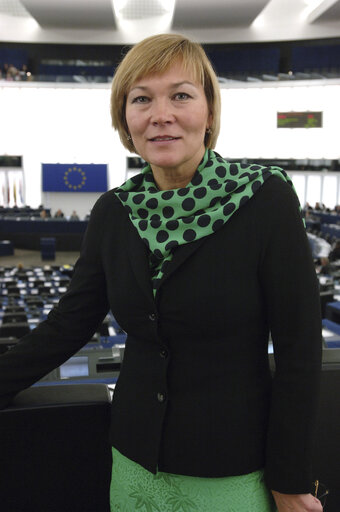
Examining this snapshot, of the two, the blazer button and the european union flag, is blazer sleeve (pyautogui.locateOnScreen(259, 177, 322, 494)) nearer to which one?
the blazer button

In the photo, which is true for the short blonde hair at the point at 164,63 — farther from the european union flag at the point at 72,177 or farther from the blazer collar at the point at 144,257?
the european union flag at the point at 72,177

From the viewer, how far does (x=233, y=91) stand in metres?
25.9

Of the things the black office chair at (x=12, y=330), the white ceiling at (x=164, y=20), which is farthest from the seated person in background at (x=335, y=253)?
the white ceiling at (x=164, y=20)

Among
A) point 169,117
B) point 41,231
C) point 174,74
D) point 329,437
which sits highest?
point 174,74

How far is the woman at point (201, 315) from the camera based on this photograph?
1137mm

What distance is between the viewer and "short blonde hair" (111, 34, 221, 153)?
1198mm

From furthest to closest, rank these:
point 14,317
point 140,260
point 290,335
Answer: point 14,317 → point 140,260 → point 290,335

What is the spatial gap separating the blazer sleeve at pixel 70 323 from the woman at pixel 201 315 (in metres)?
0.05

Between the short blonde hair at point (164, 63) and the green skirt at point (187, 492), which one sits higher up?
the short blonde hair at point (164, 63)

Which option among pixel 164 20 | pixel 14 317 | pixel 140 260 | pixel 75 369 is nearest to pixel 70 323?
pixel 140 260

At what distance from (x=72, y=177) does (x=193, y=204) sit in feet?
79.4

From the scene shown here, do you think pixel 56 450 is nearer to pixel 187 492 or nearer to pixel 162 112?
pixel 187 492

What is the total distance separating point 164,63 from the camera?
3.92 feet

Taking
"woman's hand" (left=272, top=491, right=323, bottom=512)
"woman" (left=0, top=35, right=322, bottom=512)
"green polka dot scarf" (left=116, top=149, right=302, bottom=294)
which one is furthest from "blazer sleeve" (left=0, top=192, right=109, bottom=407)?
"woman's hand" (left=272, top=491, right=323, bottom=512)
